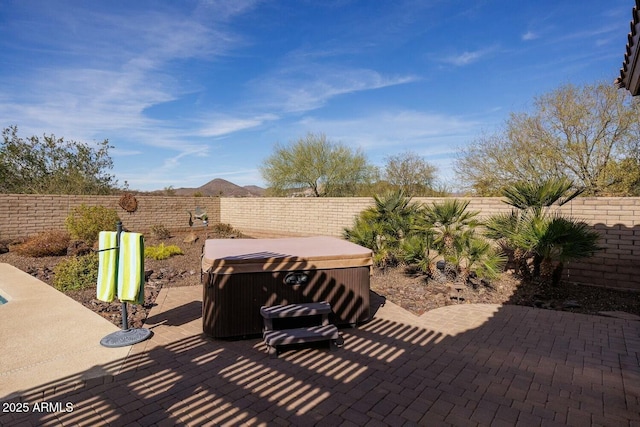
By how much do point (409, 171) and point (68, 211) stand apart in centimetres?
1760

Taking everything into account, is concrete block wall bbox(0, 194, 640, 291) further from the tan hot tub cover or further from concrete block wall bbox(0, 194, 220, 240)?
the tan hot tub cover

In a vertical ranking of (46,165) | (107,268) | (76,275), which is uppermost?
(46,165)

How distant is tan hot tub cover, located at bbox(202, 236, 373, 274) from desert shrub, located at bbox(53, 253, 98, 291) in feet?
11.2

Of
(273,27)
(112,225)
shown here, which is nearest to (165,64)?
(273,27)

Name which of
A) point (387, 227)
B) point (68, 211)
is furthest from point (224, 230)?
point (387, 227)

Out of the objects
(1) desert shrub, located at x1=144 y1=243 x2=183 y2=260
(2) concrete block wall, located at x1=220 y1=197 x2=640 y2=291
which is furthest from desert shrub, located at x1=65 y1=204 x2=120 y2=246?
(2) concrete block wall, located at x1=220 y1=197 x2=640 y2=291

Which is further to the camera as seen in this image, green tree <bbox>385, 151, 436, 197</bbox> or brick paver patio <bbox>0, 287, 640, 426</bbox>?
green tree <bbox>385, 151, 436, 197</bbox>

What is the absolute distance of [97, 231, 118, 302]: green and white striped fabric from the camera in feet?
12.9

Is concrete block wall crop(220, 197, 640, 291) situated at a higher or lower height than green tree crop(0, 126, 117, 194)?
lower

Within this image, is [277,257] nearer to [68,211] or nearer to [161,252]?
[161,252]

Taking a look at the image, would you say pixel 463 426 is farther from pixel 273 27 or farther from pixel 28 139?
pixel 28 139

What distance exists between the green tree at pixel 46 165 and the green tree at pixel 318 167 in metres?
10.2

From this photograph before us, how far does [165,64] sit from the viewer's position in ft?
36.2

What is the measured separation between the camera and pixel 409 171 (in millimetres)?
20578
